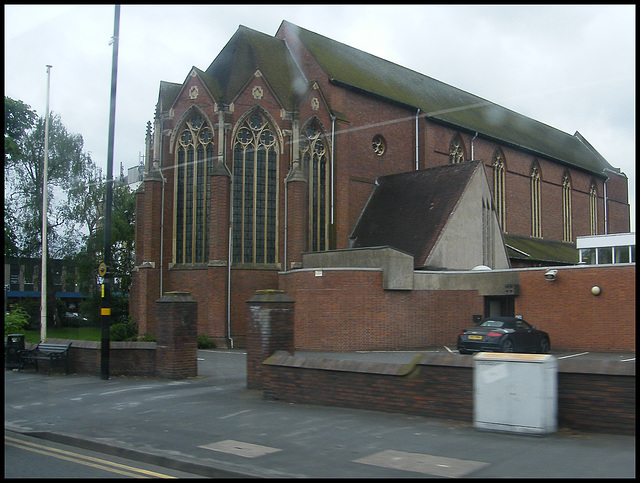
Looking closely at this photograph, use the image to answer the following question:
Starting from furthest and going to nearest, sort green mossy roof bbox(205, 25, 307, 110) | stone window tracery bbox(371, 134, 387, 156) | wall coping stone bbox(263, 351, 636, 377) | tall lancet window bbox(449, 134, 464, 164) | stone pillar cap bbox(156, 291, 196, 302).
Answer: tall lancet window bbox(449, 134, 464, 164) → stone window tracery bbox(371, 134, 387, 156) → green mossy roof bbox(205, 25, 307, 110) → stone pillar cap bbox(156, 291, 196, 302) → wall coping stone bbox(263, 351, 636, 377)

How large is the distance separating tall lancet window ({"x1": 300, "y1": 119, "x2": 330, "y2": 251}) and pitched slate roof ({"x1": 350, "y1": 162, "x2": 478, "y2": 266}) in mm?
1736

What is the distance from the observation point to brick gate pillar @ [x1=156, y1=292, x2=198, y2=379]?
587 inches

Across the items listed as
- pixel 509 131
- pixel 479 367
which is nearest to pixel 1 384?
pixel 479 367

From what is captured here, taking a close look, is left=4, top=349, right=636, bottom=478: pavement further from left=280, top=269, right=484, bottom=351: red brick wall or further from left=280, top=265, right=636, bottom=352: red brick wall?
left=280, top=265, right=636, bottom=352: red brick wall

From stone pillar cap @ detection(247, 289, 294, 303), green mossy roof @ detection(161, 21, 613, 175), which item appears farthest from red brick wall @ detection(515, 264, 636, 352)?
stone pillar cap @ detection(247, 289, 294, 303)

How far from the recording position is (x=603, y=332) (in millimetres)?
23609

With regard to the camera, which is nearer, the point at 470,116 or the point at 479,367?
the point at 479,367

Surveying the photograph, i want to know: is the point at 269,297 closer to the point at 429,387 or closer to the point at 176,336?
the point at 176,336

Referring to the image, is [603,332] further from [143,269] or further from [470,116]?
[470,116]

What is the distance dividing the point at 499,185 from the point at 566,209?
9.92 m

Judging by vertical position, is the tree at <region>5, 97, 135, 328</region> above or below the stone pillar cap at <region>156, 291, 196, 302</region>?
above

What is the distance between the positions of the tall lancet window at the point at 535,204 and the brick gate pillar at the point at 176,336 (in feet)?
117

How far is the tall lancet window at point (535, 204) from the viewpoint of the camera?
46.0 meters

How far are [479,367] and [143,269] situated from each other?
21944 millimetres
